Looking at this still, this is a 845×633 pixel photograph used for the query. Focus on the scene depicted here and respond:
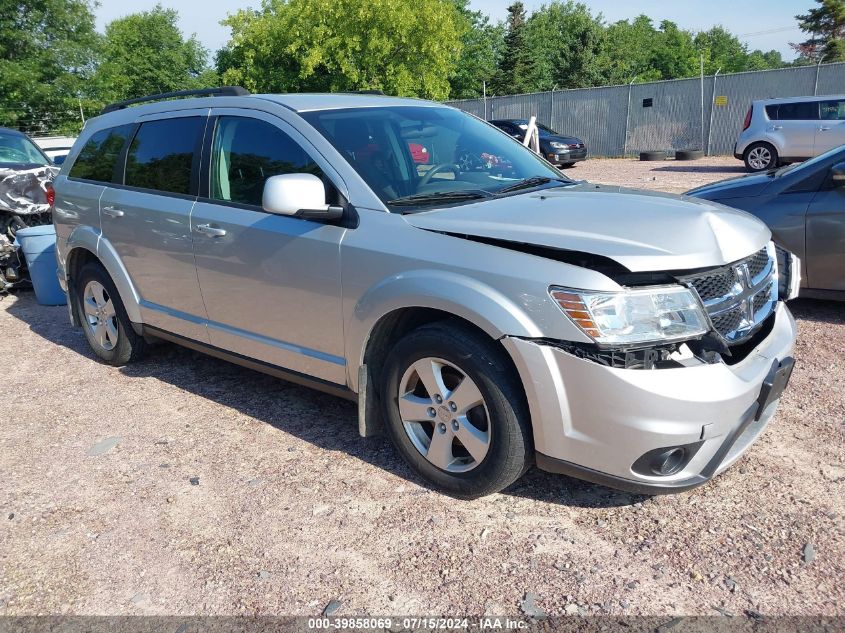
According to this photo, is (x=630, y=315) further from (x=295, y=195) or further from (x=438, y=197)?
(x=295, y=195)

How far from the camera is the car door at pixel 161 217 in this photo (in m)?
4.26

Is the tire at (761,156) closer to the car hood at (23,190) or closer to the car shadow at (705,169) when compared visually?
the car shadow at (705,169)

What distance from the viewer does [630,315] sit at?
2625mm

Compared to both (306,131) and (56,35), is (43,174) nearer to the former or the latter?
(306,131)

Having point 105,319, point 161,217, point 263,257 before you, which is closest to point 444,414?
point 263,257

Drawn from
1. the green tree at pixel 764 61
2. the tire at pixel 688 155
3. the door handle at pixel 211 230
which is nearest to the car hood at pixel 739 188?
the door handle at pixel 211 230

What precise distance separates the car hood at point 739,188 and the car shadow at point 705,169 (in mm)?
12865

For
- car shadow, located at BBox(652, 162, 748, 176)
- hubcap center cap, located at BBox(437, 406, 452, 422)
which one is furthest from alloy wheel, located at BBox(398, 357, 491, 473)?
car shadow, located at BBox(652, 162, 748, 176)

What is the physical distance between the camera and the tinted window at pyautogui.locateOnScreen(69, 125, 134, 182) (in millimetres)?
4957

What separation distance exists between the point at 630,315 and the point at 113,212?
3668mm

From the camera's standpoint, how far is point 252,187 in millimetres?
3877

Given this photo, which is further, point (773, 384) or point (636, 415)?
point (773, 384)

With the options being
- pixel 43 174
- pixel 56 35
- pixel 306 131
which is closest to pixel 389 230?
pixel 306 131

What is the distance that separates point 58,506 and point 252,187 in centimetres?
188
